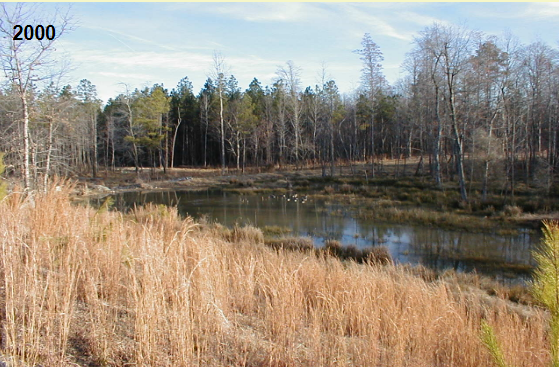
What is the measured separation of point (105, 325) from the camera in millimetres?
3422

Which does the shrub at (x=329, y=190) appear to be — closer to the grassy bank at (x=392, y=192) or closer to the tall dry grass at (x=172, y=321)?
the grassy bank at (x=392, y=192)

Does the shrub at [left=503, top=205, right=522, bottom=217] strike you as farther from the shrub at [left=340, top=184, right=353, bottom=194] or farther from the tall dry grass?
the tall dry grass

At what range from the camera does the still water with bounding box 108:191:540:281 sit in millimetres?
12547

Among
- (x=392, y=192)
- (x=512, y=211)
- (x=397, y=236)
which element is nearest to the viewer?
(x=397, y=236)

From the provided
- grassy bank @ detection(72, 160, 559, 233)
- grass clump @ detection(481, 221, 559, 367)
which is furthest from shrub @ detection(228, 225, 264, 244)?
grass clump @ detection(481, 221, 559, 367)

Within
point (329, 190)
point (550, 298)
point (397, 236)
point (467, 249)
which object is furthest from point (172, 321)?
point (329, 190)

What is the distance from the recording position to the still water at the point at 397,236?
1255 centimetres

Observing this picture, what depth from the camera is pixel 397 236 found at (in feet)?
54.0

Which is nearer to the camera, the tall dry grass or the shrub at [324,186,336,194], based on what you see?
the tall dry grass

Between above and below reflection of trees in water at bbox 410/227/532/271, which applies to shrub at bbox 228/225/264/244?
above

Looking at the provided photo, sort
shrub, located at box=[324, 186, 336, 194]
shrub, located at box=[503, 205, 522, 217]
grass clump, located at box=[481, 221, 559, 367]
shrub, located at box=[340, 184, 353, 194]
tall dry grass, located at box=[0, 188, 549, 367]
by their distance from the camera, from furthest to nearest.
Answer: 1. shrub, located at box=[324, 186, 336, 194]
2. shrub, located at box=[340, 184, 353, 194]
3. shrub, located at box=[503, 205, 522, 217]
4. tall dry grass, located at box=[0, 188, 549, 367]
5. grass clump, located at box=[481, 221, 559, 367]

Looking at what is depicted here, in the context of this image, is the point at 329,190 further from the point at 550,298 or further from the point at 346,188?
the point at 550,298

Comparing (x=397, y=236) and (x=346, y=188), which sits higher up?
(x=346, y=188)

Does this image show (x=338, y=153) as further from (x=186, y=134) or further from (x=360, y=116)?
(x=186, y=134)
